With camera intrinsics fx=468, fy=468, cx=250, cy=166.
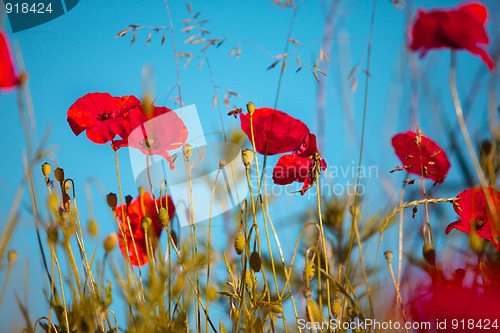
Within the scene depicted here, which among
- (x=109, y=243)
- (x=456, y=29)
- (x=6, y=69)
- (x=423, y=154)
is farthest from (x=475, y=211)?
(x=6, y=69)

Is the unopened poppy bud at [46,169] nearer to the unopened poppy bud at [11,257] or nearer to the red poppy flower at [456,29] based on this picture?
the unopened poppy bud at [11,257]

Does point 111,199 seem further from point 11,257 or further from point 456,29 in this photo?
point 456,29

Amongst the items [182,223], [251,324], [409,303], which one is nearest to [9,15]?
[182,223]

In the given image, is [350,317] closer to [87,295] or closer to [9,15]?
[87,295]

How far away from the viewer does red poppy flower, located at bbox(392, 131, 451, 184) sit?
0.67 metres

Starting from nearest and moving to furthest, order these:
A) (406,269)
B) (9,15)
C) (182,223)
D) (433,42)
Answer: (433,42)
(406,269)
(182,223)
(9,15)

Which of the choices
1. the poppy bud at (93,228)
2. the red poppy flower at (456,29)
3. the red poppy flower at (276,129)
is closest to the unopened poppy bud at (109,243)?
the poppy bud at (93,228)

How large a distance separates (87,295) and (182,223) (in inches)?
6.4

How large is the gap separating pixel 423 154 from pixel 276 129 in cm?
23

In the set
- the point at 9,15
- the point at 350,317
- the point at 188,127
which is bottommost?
the point at 350,317

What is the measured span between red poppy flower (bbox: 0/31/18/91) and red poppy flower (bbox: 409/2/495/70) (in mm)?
400

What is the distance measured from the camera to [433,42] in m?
0.49

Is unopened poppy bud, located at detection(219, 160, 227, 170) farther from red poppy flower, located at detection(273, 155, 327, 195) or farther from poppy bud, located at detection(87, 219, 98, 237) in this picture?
poppy bud, located at detection(87, 219, 98, 237)

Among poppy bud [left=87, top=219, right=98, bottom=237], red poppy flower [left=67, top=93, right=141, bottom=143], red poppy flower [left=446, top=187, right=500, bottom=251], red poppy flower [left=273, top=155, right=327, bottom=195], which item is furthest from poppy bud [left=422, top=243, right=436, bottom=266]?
red poppy flower [left=67, top=93, right=141, bottom=143]
